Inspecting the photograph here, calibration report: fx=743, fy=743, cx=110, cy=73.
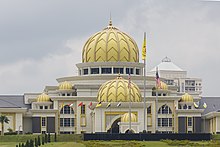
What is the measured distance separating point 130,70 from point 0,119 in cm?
1295

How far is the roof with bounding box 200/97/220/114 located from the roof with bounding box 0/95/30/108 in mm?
16535

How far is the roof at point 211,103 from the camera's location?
A: 68.2 m

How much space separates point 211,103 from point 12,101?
61.4 ft

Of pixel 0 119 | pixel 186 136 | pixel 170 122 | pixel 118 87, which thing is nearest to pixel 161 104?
pixel 170 122

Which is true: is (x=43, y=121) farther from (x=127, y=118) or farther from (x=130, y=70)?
(x=127, y=118)

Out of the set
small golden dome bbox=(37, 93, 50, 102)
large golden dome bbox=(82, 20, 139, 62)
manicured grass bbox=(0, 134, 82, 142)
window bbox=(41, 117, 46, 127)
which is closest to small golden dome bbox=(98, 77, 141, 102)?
large golden dome bbox=(82, 20, 139, 62)

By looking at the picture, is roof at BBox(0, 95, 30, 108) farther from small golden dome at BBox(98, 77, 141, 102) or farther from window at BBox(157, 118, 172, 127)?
window at BBox(157, 118, 172, 127)

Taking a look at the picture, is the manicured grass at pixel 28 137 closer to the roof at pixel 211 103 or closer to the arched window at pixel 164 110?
the arched window at pixel 164 110

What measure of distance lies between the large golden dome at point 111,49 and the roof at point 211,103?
845 cm

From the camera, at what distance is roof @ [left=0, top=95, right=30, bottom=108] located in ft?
213

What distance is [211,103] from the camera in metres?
70.3

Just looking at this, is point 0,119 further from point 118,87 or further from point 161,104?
point 161,104

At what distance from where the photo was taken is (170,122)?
6500 cm

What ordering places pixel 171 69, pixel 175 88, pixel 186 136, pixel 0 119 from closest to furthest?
pixel 186 136 → pixel 0 119 → pixel 175 88 → pixel 171 69
